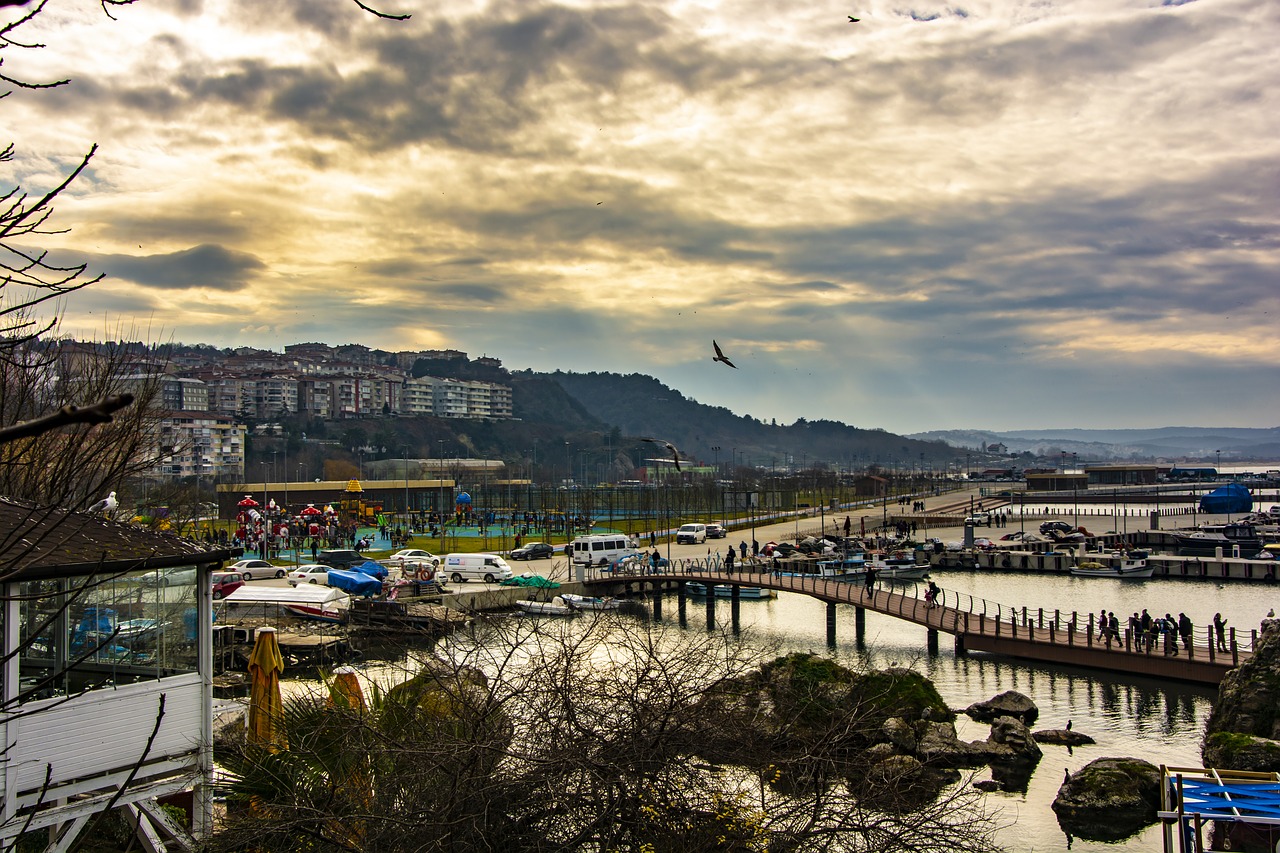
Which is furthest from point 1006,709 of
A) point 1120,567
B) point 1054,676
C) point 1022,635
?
point 1120,567

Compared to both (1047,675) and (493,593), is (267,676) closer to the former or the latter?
(1047,675)

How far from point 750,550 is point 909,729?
41.1 meters

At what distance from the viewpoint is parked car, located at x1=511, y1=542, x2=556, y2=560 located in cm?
5586

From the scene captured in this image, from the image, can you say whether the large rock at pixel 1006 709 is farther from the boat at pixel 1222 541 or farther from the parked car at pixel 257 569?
the boat at pixel 1222 541

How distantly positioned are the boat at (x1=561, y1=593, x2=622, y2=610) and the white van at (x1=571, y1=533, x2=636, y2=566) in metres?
7.63

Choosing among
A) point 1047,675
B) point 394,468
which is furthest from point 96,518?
point 394,468

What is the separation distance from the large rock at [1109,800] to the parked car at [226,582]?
33101 mm

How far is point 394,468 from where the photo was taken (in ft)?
461

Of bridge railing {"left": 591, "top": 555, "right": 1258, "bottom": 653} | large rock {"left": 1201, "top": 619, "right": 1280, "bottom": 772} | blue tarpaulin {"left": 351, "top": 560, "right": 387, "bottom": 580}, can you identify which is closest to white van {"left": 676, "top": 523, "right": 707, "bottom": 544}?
blue tarpaulin {"left": 351, "top": 560, "right": 387, "bottom": 580}

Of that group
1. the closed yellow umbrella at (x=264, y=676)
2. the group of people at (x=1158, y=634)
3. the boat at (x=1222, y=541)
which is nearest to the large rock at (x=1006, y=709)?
the group of people at (x=1158, y=634)

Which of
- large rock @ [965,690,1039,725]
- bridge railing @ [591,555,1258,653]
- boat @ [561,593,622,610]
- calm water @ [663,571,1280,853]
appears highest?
bridge railing @ [591,555,1258,653]

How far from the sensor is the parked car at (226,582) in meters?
41.6

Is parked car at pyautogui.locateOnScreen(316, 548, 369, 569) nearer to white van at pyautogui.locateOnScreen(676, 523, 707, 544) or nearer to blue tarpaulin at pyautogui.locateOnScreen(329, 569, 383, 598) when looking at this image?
blue tarpaulin at pyautogui.locateOnScreen(329, 569, 383, 598)

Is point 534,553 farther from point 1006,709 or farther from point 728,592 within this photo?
point 1006,709
